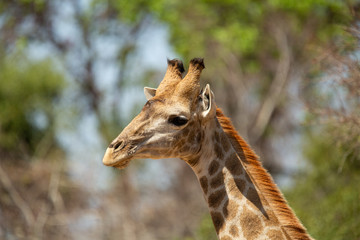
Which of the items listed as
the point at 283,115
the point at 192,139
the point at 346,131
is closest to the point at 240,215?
the point at 192,139

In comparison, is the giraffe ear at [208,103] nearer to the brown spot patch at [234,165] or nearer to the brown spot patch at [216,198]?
the brown spot patch at [234,165]

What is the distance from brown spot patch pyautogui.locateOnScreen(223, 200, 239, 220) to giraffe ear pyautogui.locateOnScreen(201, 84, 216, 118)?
0.92m

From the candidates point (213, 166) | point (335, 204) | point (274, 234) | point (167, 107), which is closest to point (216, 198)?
point (213, 166)

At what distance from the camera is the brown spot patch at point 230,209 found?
5.97 meters

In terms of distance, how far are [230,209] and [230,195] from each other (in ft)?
0.49

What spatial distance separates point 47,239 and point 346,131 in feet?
42.8

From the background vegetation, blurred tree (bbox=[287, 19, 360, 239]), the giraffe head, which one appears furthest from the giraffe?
the background vegetation

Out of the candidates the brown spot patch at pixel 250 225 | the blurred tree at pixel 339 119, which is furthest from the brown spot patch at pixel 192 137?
the blurred tree at pixel 339 119

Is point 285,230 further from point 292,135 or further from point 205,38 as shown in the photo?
point 292,135

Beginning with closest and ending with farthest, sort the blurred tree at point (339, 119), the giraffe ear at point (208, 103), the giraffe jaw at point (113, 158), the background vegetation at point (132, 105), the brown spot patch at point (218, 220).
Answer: the giraffe jaw at point (113, 158) → the brown spot patch at point (218, 220) → the giraffe ear at point (208, 103) → the blurred tree at point (339, 119) → the background vegetation at point (132, 105)

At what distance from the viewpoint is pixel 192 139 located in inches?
244

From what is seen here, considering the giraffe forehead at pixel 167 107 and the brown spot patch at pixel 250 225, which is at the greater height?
the giraffe forehead at pixel 167 107

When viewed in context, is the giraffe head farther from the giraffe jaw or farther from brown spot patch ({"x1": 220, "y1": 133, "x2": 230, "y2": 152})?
brown spot patch ({"x1": 220, "y1": 133, "x2": 230, "y2": 152})

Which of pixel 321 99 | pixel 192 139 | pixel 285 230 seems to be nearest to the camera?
pixel 285 230
